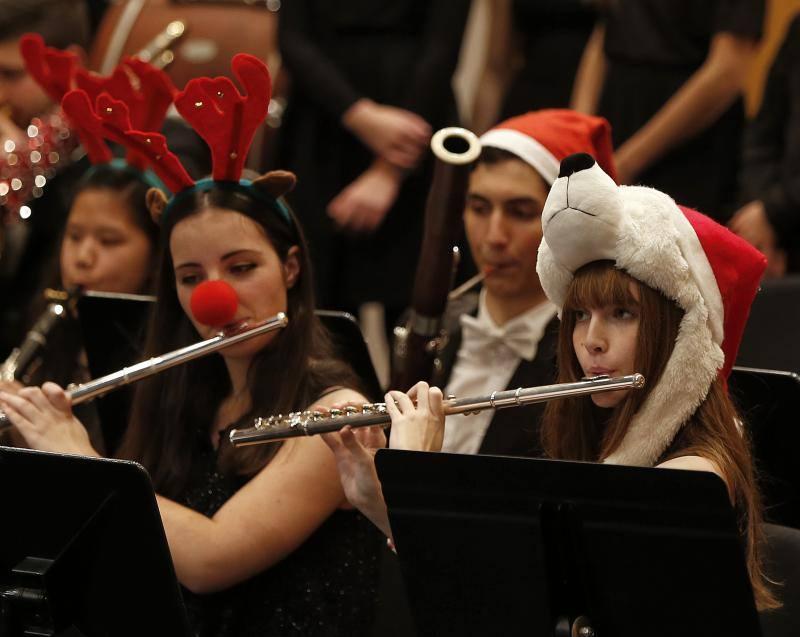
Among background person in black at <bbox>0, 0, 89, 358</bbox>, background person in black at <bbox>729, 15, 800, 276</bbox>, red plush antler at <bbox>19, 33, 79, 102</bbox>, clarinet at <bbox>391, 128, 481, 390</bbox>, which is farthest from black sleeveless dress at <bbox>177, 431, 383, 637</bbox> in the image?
background person in black at <bbox>0, 0, 89, 358</bbox>

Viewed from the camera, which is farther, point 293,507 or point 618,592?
point 293,507

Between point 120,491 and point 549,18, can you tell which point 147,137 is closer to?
point 120,491

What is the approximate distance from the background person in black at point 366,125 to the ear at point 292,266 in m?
0.74

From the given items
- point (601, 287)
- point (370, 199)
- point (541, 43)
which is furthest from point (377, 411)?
point (541, 43)

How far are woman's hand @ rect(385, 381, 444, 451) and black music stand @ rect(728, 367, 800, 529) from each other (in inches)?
14.5

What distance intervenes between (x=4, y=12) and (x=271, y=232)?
133 cm

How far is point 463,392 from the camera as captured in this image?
6.41ft

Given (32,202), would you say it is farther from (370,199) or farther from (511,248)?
(511,248)

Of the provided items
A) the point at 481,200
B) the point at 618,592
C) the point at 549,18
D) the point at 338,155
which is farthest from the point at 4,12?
the point at 618,592

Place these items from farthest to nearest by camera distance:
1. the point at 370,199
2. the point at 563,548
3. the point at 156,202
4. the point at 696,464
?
the point at 370,199, the point at 156,202, the point at 696,464, the point at 563,548

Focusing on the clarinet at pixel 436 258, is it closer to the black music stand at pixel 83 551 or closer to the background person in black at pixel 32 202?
the black music stand at pixel 83 551

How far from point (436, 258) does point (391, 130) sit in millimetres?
719

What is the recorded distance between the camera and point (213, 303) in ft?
5.28

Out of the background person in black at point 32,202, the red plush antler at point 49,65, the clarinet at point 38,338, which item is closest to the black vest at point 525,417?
the clarinet at point 38,338
